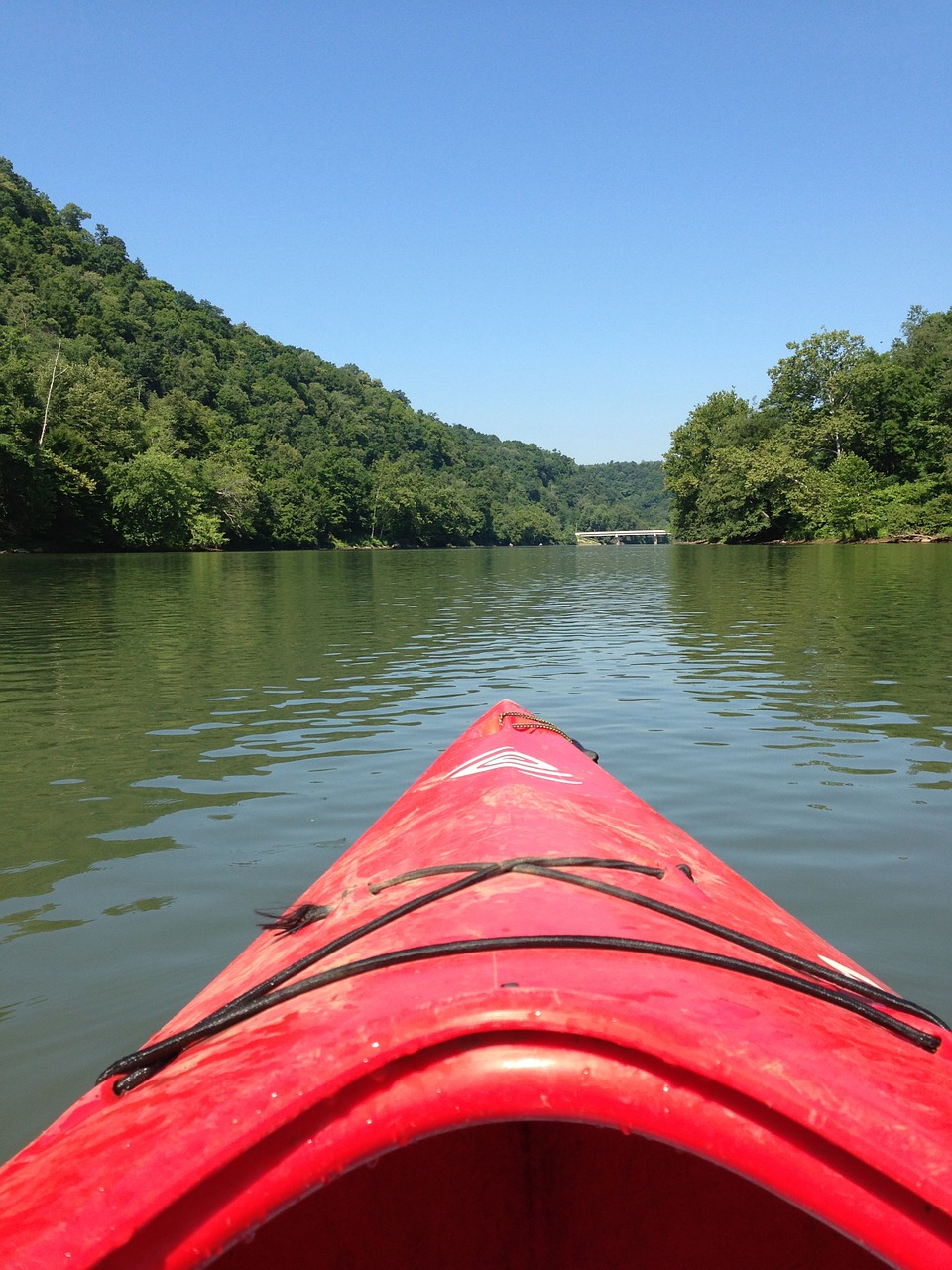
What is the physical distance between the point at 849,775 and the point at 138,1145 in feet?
18.7

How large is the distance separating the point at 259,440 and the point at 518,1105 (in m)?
102

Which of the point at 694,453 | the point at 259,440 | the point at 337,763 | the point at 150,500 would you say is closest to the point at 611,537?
the point at 259,440

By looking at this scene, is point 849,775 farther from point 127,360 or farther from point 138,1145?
point 127,360

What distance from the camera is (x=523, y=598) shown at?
2245 centimetres

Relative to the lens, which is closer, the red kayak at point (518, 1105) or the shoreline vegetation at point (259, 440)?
the red kayak at point (518, 1105)

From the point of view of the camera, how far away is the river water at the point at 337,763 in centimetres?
371

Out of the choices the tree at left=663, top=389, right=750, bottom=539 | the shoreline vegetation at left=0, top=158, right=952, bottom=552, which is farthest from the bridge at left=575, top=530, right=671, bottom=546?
the tree at left=663, top=389, right=750, bottom=539

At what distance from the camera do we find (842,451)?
62.6 m

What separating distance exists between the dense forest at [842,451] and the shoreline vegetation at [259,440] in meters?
0.14

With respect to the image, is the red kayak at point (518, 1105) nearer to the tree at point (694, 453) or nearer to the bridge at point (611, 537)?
the tree at point (694, 453)

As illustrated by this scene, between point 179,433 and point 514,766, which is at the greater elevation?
point 179,433

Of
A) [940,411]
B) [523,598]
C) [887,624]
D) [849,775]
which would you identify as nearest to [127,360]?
[940,411]

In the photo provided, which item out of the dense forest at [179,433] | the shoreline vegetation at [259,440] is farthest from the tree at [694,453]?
the dense forest at [179,433]

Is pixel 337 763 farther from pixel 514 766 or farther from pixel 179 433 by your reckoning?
pixel 179 433
